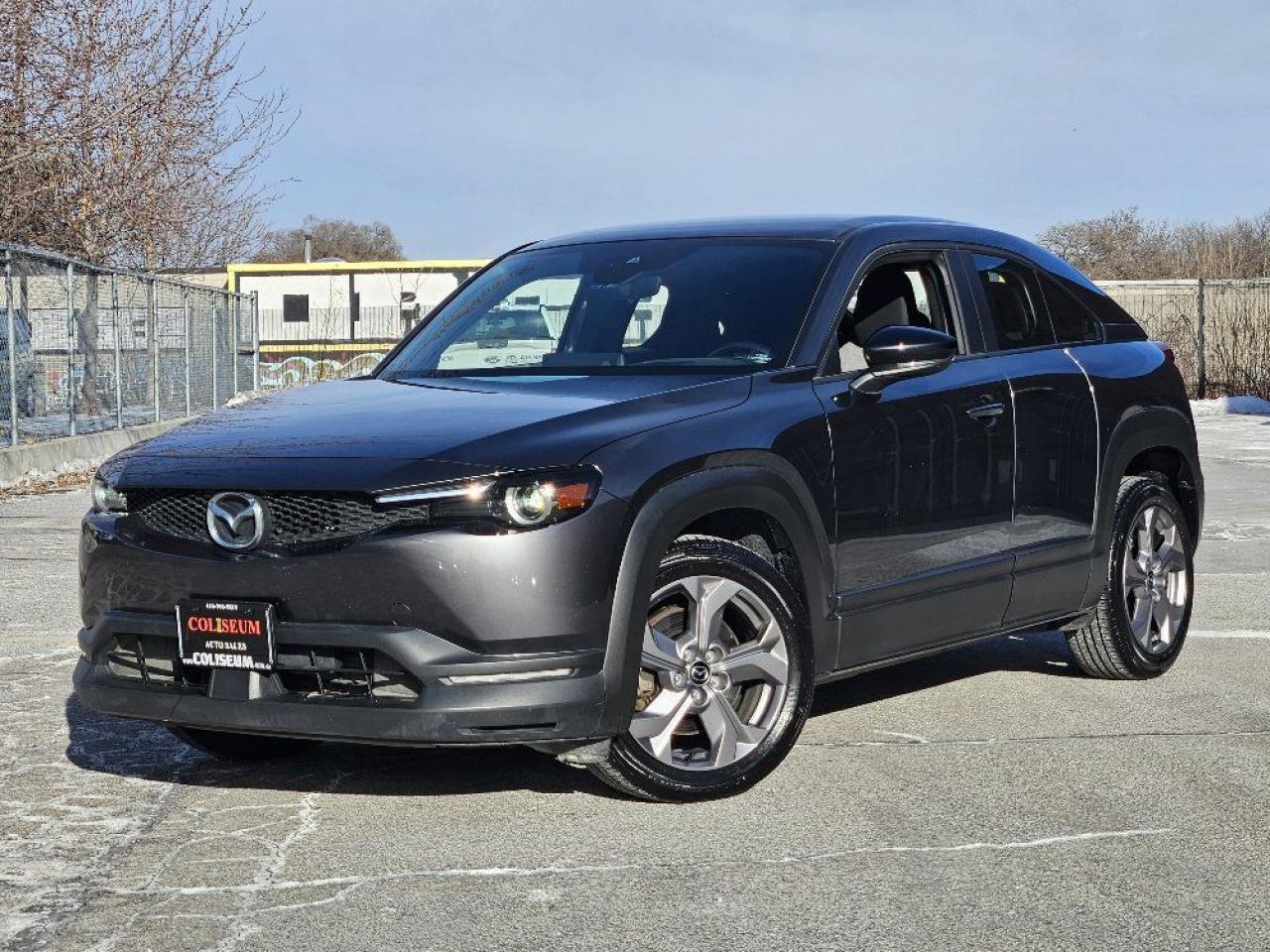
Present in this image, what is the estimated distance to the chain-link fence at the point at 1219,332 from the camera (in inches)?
1425

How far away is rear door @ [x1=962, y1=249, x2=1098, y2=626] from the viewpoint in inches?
257

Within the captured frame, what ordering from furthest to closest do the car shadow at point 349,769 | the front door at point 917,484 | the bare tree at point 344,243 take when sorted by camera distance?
the bare tree at point 344,243 < the front door at point 917,484 < the car shadow at point 349,769

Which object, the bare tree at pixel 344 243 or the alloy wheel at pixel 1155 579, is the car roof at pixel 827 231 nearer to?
the alloy wheel at pixel 1155 579

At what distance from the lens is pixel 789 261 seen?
624 cm

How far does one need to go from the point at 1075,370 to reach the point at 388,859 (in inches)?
134

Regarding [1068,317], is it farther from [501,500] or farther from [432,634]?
[432,634]

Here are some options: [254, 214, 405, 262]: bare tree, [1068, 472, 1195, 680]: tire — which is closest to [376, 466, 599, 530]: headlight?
[1068, 472, 1195, 680]: tire

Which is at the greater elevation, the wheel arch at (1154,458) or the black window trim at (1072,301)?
the black window trim at (1072,301)

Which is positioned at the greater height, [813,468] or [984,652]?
[813,468]

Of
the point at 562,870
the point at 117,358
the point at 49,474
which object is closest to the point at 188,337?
the point at 117,358

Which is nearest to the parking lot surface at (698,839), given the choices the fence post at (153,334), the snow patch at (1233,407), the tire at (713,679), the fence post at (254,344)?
the tire at (713,679)

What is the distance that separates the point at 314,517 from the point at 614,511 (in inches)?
30.9

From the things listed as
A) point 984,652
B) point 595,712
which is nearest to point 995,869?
point 595,712

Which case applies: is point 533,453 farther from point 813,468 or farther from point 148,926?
point 148,926
